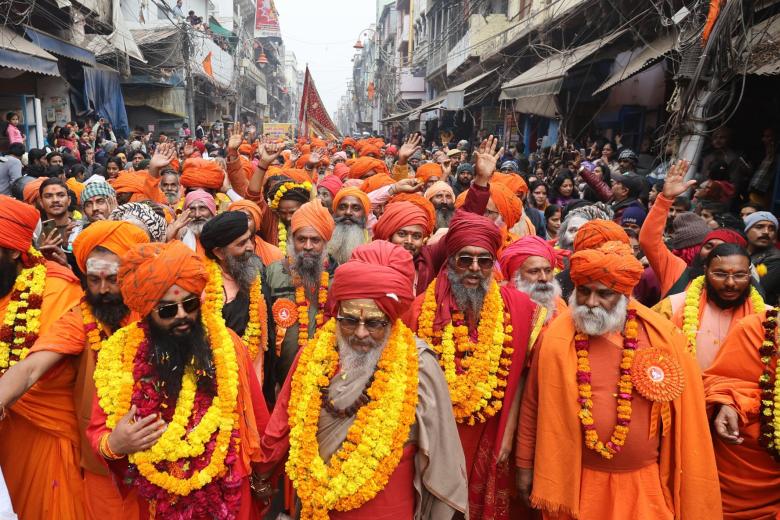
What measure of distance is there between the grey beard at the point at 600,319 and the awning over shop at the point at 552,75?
7610 millimetres

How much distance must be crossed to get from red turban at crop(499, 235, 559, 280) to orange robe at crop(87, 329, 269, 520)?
1.84m

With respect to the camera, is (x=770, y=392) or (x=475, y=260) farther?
(x=475, y=260)

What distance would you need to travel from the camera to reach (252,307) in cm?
369

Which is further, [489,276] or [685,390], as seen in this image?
[489,276]

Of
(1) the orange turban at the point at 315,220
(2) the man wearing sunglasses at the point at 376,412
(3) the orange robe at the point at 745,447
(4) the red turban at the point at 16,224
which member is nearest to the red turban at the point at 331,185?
(1) the orange turban at the point at 315,220

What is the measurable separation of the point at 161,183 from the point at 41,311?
4.14 metres

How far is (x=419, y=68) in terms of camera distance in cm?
4078

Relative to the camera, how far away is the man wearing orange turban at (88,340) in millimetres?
2615

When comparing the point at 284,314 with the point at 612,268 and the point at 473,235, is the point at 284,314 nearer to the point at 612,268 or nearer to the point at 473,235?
the point at 473,235

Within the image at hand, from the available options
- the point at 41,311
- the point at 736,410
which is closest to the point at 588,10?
the point at 736,410

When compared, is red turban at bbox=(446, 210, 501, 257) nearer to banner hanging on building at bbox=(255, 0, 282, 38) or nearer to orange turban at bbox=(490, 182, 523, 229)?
orange turban at bbox=(490, 182, 523, 229)

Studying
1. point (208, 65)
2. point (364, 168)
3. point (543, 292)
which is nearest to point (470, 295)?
point (543, 292)

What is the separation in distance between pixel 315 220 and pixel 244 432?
75.7 inches

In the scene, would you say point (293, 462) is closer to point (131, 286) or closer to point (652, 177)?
point (131, 286)
